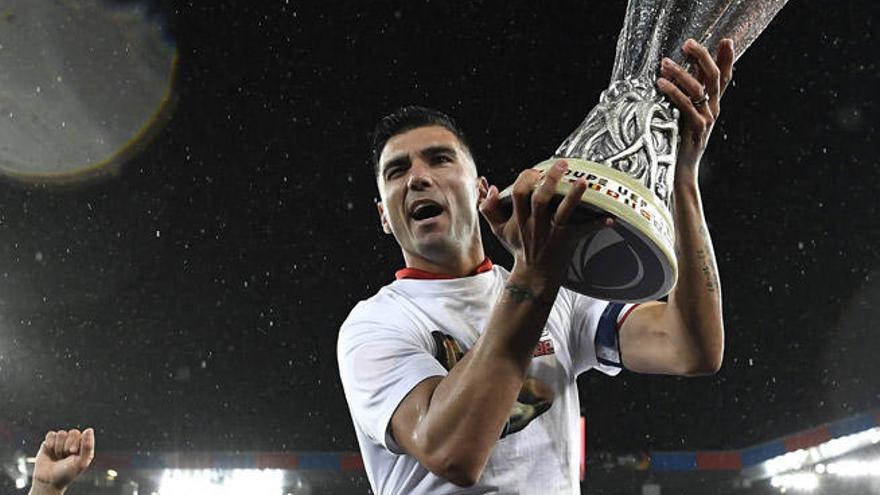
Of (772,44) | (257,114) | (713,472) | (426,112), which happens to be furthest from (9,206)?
(713,472)

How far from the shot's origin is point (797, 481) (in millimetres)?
25766

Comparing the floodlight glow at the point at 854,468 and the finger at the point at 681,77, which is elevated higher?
the floodlight glow at the point at 854,468

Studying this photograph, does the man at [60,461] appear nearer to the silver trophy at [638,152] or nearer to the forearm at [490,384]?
the forearm at [490,384]

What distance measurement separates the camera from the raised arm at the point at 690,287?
1.72 metres

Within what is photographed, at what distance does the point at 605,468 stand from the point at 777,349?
6990 mm

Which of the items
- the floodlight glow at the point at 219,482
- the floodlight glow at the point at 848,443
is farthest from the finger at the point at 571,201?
the floodlight glow at the point at 219,482

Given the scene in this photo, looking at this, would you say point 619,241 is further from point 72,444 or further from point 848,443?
point 848,443

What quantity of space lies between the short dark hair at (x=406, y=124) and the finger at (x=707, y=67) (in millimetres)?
633

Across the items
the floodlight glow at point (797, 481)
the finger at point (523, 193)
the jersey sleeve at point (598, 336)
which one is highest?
the floodlight glow at point (797, 481)

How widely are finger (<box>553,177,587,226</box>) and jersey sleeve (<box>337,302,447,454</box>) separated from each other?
1.43 ft

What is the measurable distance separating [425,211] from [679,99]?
0.61 m

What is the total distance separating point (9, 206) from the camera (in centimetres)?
1386

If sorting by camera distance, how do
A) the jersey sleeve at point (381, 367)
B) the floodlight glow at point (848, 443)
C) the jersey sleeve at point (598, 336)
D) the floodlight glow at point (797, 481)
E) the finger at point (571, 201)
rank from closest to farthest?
the finger at point (571, 201), the jersey sleeve at point (381, 367), the jersey sleeve at point (598, 336), the floodlight glow at point (848, 443), the floodlight glow at point (797, 481)

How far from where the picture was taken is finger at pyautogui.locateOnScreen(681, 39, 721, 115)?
5.43 feet
